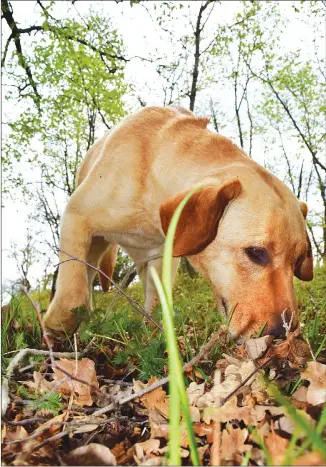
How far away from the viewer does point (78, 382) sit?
6.95 feet

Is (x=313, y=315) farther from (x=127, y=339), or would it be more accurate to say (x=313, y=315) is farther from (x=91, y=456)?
(x=91, y=456)

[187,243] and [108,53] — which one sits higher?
[108,53]

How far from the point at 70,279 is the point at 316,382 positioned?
8.11ft

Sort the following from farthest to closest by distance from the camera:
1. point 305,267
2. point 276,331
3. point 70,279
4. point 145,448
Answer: point 70,279 < point 305,267 < point 276,331 < point 145,448

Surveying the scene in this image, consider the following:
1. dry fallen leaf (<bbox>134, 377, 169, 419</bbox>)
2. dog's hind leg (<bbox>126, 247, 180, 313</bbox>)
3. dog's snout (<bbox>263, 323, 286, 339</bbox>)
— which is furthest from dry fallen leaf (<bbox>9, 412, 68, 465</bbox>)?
dog's hind leg (<bbox>126, 247, 180, 313</bbox>)

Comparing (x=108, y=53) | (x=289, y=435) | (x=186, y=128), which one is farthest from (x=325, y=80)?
(x=289, y=435)

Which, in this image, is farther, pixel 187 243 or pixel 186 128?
pixel 186 128

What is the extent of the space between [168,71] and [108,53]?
410 cm

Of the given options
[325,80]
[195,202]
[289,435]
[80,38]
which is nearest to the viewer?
[289,435]

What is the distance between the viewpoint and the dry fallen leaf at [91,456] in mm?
1339

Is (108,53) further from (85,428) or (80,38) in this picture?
(85,428)

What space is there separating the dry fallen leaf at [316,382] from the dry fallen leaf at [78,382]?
92 cm

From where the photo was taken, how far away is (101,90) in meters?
11.0

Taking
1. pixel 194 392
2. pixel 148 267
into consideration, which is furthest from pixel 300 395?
pixel 148 267
